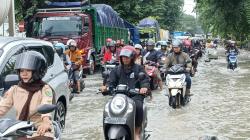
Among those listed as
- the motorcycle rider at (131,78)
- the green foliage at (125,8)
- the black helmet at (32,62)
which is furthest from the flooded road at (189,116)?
the green foliage at (125,8)

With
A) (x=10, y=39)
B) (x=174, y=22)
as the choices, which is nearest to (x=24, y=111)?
(x=10, y=39)

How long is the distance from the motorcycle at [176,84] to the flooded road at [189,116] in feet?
0.76

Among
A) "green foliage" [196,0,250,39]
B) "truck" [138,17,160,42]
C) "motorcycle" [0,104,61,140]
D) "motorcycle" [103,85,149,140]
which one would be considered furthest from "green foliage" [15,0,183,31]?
"motorcycle" [0,104,61,140]

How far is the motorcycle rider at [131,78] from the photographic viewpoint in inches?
251

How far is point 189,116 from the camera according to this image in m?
10.3

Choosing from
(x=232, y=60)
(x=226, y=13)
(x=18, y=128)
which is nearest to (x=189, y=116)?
(x=18, y=128)

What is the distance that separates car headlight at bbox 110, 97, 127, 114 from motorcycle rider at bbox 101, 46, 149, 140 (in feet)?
1.31

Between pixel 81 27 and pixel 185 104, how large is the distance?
874 cm

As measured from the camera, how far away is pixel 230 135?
27.6ft

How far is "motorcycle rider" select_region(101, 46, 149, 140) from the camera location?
20.9 feet

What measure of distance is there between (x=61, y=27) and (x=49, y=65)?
1204cm

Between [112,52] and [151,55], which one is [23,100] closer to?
[151,55]

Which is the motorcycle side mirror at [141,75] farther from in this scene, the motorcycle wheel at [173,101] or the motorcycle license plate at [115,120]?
the motorcycle wheel at [173,101]

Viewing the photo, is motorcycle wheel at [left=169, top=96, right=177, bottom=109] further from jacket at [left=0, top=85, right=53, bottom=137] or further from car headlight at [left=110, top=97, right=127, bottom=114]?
jacket at [left=0, top=85, right=53, bottom=137]
